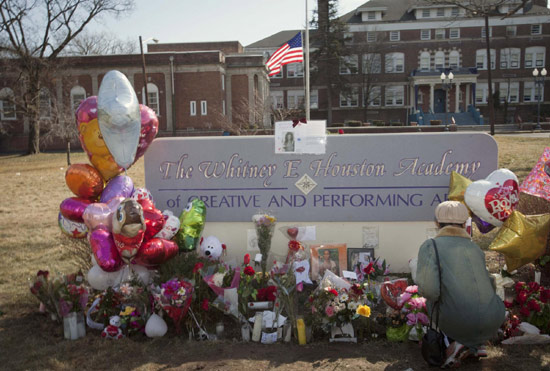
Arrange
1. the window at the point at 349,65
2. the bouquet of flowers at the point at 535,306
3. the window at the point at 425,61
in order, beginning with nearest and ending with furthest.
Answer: the bouquet of flowers at the point at 535,306 < the window at the point at 349,65 < the window at the point at 425,61

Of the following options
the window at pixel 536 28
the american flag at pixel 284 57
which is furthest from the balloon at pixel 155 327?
the window at pixel 536 28

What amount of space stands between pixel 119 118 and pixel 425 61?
170 ft

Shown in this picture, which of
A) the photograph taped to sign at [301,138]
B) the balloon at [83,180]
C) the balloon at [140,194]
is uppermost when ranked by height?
the photograph taped to sign at [301,138]

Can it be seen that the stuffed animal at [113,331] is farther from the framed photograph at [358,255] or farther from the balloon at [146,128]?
the framed photograph at [358,255]

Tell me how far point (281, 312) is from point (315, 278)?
1122 millimetres

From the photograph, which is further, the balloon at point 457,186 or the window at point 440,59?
the window at point 440,59

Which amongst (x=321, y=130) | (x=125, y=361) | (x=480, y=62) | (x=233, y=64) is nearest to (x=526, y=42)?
(x=480, y=62)

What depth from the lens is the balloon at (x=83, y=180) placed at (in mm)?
5285

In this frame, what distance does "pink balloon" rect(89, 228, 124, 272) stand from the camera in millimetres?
4617

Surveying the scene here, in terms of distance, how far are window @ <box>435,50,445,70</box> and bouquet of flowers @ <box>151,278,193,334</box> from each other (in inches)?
2050

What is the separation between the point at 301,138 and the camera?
6.06 m

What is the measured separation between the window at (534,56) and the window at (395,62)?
1277 centimetres

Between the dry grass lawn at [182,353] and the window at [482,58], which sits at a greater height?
the window at [482,58]

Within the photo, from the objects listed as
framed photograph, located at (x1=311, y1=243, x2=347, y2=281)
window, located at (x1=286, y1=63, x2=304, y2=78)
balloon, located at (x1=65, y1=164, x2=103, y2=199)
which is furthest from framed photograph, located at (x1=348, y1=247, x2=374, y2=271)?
window, located at (x1=286, y1=63, x2=304, y2=78)
